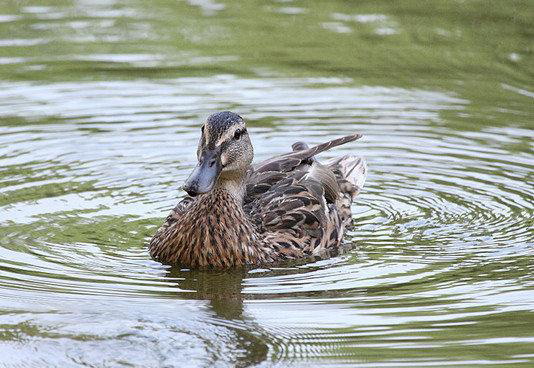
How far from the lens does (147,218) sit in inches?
475

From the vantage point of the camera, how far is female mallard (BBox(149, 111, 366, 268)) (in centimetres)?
1052

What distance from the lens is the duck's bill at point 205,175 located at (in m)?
10.0

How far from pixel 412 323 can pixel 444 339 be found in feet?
1.29

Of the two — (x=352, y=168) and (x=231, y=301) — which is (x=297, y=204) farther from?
(x=231, y=301)

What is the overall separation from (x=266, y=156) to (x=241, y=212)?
263 cm

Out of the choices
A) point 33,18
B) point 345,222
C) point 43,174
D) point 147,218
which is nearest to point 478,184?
point 345,222

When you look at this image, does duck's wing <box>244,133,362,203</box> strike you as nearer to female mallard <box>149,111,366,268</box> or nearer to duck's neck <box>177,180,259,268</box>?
female mallard <box>149,111,366,268</box>

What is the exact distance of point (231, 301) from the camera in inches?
383

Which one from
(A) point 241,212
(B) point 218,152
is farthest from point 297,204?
(B) point 218,152

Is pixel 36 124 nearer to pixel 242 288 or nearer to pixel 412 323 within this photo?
pixel 242 288

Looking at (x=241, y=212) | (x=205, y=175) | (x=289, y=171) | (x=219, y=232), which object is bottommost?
(x=219, y=232)

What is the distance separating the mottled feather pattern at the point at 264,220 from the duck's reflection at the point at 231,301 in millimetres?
215

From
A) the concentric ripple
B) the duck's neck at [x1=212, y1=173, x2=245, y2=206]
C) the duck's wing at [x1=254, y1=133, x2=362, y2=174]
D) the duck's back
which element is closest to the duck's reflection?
the concentric ripple

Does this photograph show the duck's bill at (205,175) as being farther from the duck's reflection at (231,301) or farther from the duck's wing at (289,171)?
the duck's wing at (289,171)
